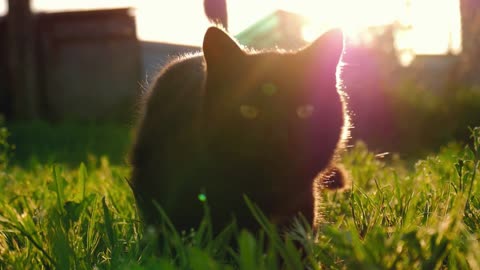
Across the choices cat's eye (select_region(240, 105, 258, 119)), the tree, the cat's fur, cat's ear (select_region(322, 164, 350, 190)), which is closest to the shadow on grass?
the tree

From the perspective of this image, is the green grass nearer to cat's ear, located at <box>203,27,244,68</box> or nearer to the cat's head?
the cat's head

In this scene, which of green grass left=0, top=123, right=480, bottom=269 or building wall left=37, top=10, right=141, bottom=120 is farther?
building wall left=37, top=10, right=141, bottom=120

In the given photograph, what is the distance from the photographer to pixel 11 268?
5.30 feet

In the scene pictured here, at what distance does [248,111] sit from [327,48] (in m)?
0.45

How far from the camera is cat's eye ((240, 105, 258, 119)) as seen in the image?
219 centimetres

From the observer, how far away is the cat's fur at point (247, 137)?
2.15 m

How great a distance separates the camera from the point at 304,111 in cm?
228

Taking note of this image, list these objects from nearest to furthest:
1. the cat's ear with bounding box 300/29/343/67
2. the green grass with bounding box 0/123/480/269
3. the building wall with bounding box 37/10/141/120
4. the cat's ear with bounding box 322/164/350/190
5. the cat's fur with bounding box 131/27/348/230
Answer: the green grass with bounding box 0/123/480/269
the cat's fur with bounding box 131/27/348/230
the cat's ear with bounding box 300/29/343/67
the cat's ear with bounding box 322/164/350/190
the building wall with bounding box 37/10/141/120

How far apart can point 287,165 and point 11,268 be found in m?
0.96

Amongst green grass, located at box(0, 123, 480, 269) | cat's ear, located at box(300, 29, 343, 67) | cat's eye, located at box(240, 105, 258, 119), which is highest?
cat's ear, located at box(300, 29, 343, 67)

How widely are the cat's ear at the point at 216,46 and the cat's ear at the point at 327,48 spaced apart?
32 cm

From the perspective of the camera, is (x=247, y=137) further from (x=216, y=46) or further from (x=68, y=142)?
(x=68, y=142)

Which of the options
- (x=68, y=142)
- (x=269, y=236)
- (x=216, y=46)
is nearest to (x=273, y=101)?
(x=216, y=46)

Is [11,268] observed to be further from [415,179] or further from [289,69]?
[415,179]
